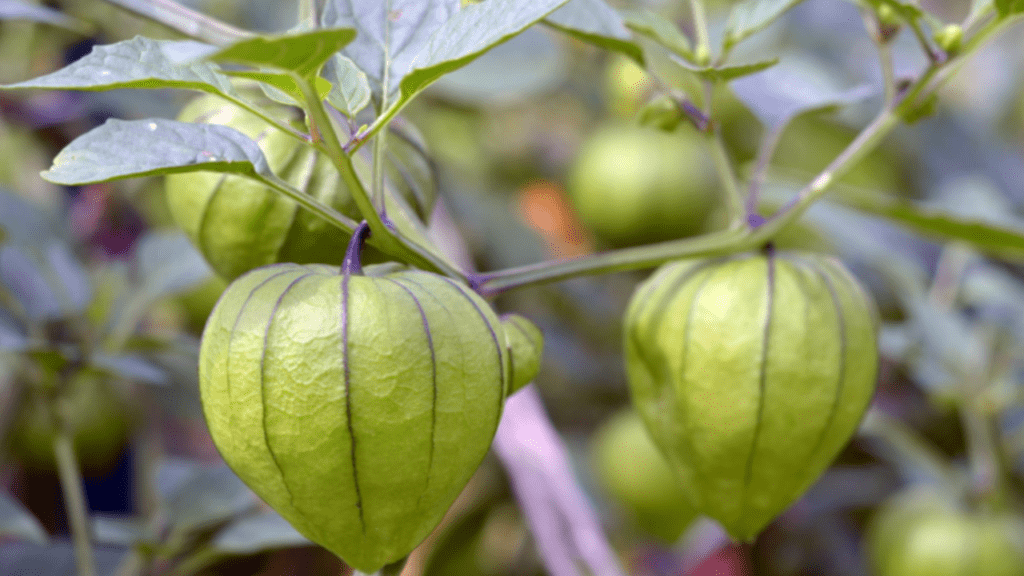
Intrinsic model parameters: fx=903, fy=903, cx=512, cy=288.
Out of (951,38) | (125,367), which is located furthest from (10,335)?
(951,38)

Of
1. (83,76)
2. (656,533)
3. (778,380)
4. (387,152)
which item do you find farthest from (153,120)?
(656,533)

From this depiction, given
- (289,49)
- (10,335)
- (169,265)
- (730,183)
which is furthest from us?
(169,265)

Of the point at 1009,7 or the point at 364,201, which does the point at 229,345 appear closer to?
the point at 364,201

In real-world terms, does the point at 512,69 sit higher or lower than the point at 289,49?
lower

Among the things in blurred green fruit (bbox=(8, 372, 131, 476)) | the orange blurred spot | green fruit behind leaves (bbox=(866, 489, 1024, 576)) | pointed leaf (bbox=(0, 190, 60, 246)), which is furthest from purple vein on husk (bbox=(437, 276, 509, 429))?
the orange blurred spot

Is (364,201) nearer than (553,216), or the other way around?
(364,201)

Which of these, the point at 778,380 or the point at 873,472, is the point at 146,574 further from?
the point at 873,472

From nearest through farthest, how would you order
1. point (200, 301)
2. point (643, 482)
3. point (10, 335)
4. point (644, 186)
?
point (10, 335)
point (200, 301)
point (643, 482)
point (644, 186)
